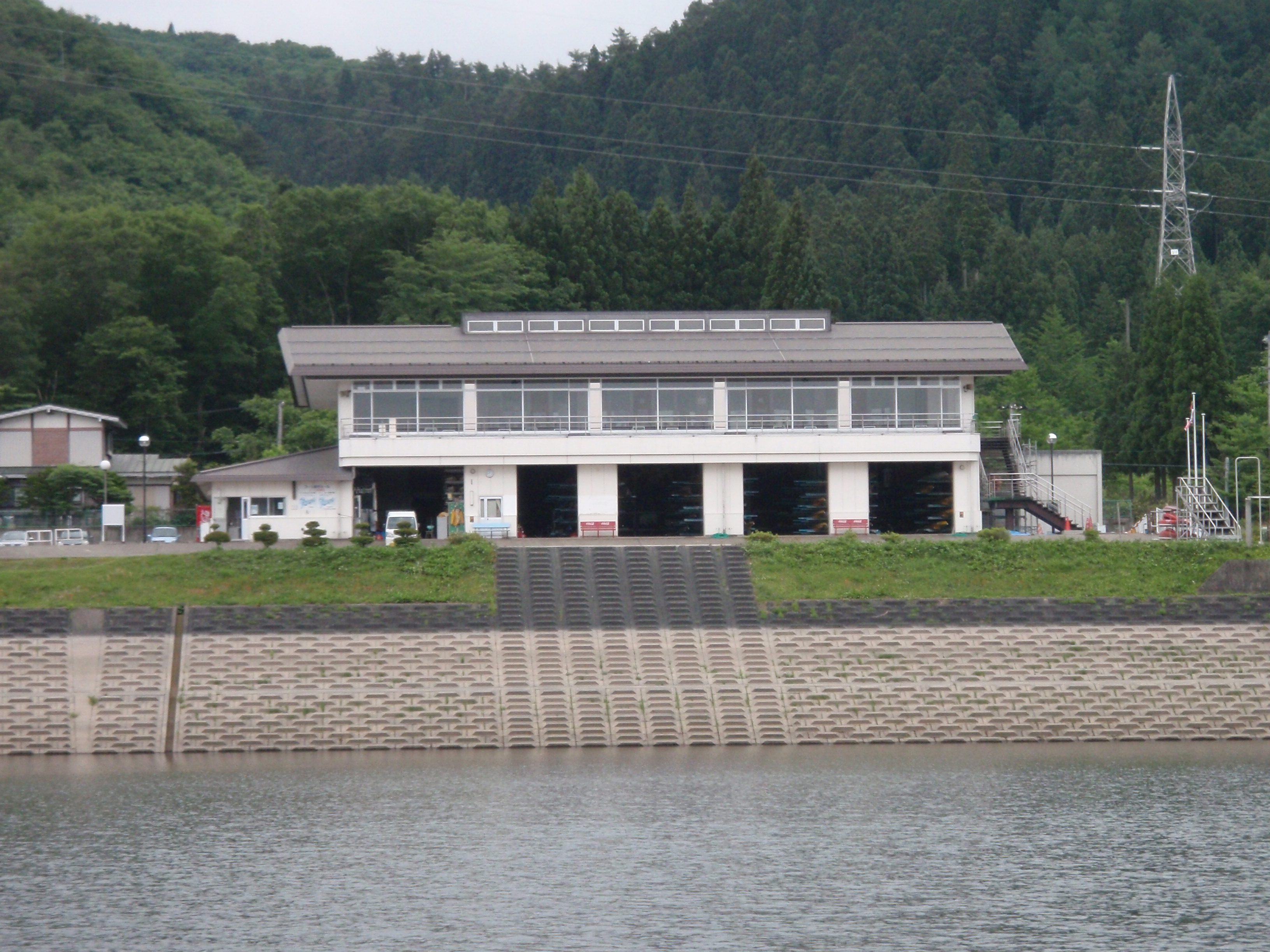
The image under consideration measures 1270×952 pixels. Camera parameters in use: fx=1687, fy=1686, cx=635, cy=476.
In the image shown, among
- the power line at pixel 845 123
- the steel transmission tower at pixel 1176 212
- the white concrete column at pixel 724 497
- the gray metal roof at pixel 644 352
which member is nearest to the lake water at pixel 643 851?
the white concrete column at pixel 724 497

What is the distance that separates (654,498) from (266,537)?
684 inches

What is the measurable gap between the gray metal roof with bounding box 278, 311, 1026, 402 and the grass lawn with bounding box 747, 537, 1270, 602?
10237mm

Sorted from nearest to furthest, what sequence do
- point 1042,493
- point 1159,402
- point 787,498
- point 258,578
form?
point 258,578 < point 787,498 < point 1042,493 < point 1159,402

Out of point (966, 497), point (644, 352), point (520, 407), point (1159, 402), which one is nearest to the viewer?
point (966, 497)

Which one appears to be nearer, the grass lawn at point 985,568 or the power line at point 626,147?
the grass lawn at point 985,568

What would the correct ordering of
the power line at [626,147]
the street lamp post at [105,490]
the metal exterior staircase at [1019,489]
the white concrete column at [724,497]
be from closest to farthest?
1. the white concrete column at [724,497]
2. the street lamp post at [105,490]
3. the metal exterior staircase at [1019,489]
4. the power line at [626,147]

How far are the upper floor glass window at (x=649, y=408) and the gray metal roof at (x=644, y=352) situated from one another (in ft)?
1.88

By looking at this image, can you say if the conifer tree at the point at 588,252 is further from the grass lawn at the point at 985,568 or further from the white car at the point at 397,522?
the grass lawn at the point at 985,568

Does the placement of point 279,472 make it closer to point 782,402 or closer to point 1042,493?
point 782,402

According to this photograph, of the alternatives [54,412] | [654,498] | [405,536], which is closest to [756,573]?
[405,536]

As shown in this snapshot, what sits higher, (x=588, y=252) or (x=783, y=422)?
(x=588, y=252)

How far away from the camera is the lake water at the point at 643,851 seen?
27938 mm

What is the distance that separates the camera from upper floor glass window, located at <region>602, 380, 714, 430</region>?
64.4 m

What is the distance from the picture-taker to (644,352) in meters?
65.8
